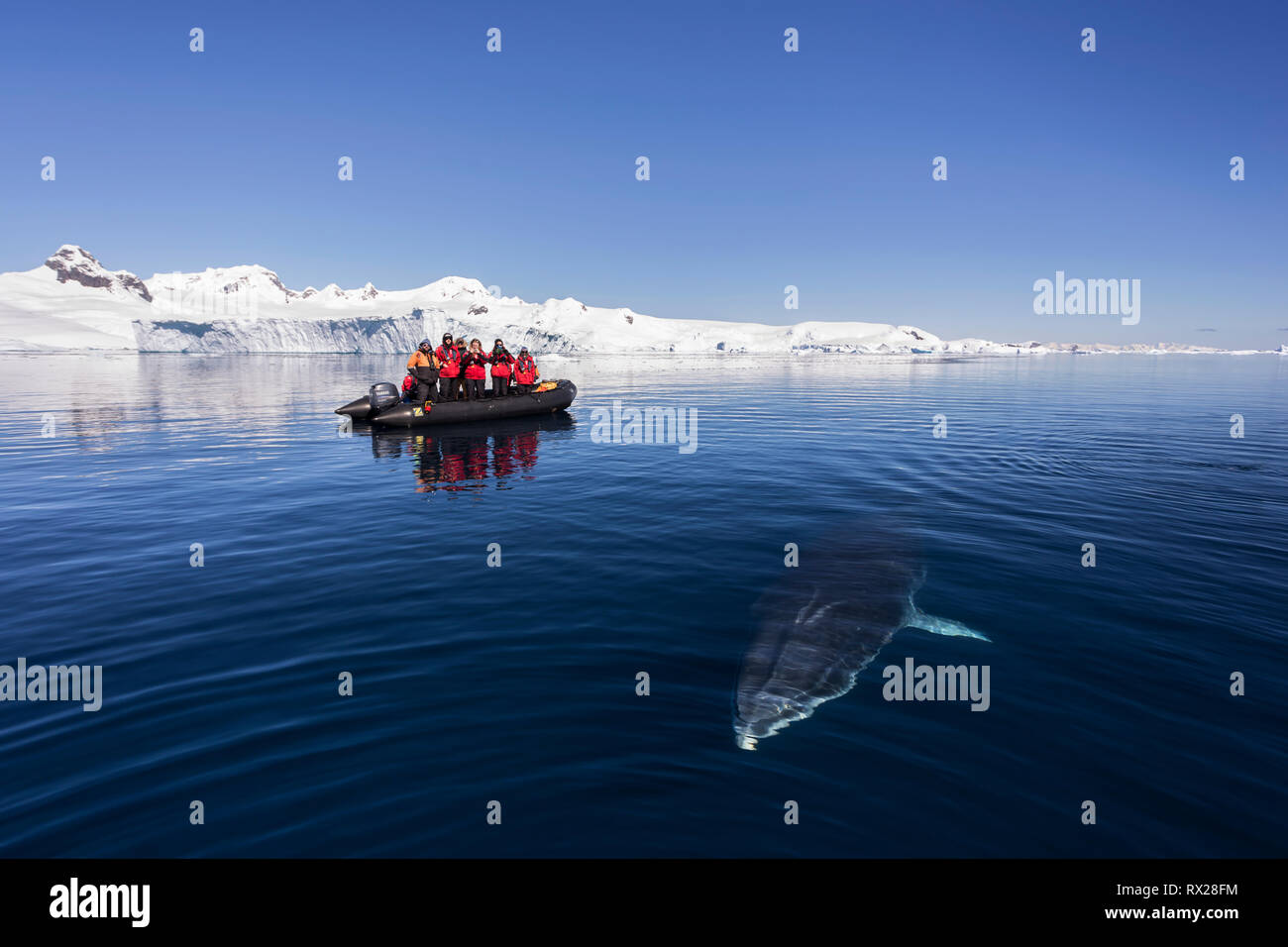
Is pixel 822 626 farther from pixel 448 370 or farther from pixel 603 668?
pixel 448 370

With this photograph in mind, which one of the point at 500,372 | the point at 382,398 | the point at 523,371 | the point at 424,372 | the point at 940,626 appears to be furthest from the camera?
the point at 523,371

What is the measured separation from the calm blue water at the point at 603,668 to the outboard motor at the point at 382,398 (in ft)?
34.8

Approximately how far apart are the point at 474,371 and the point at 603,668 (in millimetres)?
25714

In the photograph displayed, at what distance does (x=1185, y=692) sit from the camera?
295 inches

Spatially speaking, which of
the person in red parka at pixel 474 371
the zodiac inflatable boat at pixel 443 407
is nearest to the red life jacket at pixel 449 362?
the person in red parka at pixel 474 371

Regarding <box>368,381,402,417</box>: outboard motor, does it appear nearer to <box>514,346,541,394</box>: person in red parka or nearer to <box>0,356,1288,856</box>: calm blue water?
<box>514,346,541,394</box>: person in red parka

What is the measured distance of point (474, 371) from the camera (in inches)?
1227

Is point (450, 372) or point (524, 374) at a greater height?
point (524, 374)

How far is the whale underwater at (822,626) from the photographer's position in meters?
7.01

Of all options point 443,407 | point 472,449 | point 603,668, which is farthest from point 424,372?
point 603,668
